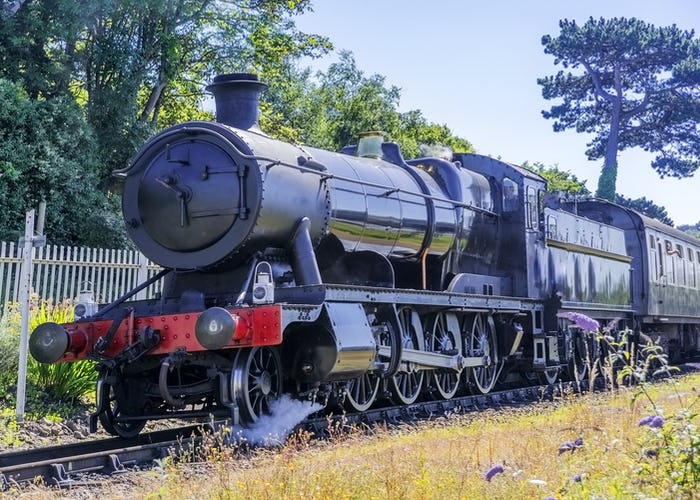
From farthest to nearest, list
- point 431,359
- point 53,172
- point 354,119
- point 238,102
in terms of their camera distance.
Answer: point 354,119, point 53,172, point 431,359, point 238,102

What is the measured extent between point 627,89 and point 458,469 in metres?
44.1

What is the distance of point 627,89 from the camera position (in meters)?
45.8

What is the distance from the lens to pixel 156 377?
8695 mm

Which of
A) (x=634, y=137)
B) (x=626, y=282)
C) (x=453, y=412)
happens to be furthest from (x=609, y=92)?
(x=453, y=412)

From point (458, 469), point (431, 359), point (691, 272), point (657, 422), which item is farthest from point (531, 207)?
point (691, 272)

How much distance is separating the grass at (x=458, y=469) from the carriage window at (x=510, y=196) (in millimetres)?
5510

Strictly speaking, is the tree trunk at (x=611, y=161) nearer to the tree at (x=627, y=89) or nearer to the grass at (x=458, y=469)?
the tree at (x=627, y=89)

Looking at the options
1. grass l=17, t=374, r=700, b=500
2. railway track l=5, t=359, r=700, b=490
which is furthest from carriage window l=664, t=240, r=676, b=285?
grass l=17, t=374, r=700, b=500

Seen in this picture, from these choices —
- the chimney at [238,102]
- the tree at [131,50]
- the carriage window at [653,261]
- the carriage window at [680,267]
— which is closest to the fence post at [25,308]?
the chimney at [238,102]

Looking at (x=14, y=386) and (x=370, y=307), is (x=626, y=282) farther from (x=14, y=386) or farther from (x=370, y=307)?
(x=14, y=386)

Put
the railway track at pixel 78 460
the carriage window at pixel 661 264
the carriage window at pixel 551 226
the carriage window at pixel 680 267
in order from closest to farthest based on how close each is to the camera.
→ the railway track at pixel 78 460 < the carriage window at pixel 551 226 < the carriage window at pixel 661 264 < the carriage window at pixel 680 267

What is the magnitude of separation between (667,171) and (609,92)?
221 inches

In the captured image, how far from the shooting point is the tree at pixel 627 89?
43469mm

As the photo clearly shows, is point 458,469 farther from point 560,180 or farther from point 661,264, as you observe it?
point 560,180
